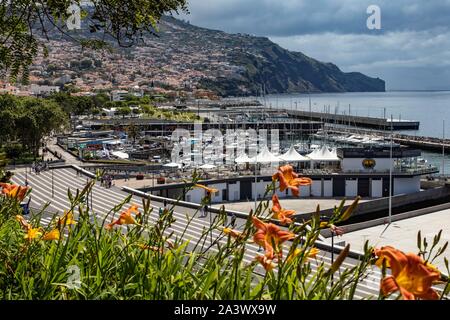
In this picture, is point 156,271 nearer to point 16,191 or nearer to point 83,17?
point 16,191

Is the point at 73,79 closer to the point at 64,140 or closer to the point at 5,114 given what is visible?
the point at 64,140

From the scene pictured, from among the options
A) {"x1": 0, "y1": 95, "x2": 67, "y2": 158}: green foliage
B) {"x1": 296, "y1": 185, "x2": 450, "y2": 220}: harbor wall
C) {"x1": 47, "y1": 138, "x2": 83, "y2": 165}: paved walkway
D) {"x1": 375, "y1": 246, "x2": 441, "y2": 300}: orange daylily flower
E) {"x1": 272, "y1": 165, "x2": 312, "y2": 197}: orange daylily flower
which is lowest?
{"x1": 296, "y1": 185, "x2": 450, "y2": 220}: harbor wall

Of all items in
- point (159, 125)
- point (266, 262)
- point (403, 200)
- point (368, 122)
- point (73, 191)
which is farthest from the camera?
point (368, 122)

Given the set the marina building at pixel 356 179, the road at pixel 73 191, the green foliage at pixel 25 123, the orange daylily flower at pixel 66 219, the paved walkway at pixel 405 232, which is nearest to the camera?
the orange daylily flower at pixel 66 219

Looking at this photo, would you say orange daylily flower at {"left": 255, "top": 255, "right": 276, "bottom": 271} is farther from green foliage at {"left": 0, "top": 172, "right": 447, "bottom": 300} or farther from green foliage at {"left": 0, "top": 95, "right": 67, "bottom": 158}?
green foliage at {"left": 0, "top": 95, "right": 67, "bottom": 158}

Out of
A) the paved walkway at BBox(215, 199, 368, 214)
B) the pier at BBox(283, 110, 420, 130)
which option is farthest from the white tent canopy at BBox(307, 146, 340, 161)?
the pier at BBox(283, 110, 420, 130)

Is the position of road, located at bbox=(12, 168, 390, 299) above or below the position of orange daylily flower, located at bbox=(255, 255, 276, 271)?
below

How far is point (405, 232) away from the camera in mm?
21891

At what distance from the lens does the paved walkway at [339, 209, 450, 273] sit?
19766 millimetres

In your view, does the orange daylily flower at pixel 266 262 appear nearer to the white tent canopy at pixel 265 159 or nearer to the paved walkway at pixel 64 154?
the white tent canopy at pixel 265 159

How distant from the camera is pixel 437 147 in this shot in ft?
202

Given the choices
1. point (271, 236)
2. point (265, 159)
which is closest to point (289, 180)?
point (271, 236)

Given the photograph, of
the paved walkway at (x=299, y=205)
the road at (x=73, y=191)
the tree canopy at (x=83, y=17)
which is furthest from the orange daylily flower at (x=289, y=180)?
the paved walkway at (x=299, y=205)

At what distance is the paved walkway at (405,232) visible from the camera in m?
19.8
